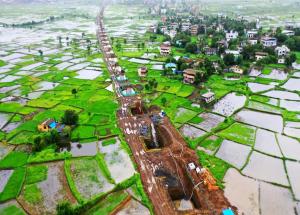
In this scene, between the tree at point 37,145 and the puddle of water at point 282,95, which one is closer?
the tree at point 37,145

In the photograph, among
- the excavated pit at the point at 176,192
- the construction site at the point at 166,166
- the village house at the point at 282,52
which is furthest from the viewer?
the village house at the point at 282,52

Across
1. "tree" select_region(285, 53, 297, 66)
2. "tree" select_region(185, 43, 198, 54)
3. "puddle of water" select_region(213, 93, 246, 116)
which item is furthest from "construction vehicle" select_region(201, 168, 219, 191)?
"tree" select_region(185, 43, 198, 54)

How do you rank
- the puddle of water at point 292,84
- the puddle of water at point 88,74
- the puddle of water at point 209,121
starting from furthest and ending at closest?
the puddle of water at point 88,74 < the puddle of water at point 292,84 < the puddle of water at point 209,121

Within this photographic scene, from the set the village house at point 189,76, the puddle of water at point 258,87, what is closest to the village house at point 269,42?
the puddle of water at point 258,87

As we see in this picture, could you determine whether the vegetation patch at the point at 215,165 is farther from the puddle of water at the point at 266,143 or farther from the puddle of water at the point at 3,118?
the puddle of water at the point at 3,118

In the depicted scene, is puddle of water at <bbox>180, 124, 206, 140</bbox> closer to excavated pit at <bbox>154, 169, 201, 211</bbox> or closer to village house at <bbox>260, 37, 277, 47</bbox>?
excavated pit at <bbox>154, 169, 201, 211</bbox>

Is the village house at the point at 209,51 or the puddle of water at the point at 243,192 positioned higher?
the village house at the point at 209,51

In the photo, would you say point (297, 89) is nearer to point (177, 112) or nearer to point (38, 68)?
point (177, 112)
